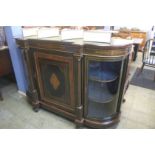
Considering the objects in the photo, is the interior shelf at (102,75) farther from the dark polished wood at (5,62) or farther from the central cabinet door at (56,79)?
the dark polished wood at (5,62)

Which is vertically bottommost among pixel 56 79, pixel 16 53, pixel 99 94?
pixel 99 94

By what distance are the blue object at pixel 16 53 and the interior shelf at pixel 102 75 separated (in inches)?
42.2

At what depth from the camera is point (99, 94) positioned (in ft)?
5.20

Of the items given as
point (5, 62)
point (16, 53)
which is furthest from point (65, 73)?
point (5, 62)

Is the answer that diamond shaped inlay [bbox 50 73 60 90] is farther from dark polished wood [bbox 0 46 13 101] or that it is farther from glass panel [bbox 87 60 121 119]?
dark polished wood [bbox 0 46 13 101]

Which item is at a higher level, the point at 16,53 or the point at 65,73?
the point at 16,53

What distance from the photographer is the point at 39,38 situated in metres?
1.61

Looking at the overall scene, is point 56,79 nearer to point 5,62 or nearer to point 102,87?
point 102,87

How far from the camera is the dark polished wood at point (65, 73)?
131 centimetres

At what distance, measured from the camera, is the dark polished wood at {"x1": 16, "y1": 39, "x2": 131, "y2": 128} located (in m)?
1.31

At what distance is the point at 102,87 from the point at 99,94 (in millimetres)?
94

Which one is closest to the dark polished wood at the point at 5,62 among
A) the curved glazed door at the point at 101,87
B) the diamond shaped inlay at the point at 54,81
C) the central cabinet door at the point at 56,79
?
the central cabinet door at the point at 56,79
